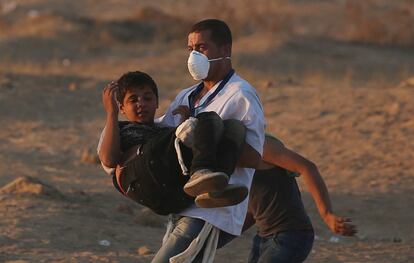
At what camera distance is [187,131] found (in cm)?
457

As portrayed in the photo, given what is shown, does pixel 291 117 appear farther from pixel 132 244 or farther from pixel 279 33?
pixel 279 33

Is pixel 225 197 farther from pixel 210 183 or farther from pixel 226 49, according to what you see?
pixel 226 49

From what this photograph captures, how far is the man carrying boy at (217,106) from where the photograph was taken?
4754 mm

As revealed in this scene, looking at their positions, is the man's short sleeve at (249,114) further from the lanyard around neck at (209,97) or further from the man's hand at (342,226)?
the man's hand at (342,226)

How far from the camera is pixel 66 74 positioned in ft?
57.4

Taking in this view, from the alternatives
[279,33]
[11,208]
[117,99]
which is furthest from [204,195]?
[279,33]

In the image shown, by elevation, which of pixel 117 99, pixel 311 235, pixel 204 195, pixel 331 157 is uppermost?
pixel 117 99

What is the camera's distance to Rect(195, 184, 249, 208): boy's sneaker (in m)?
4.56

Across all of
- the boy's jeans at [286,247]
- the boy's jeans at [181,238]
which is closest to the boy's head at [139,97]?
the boy's jeans at [181,238]

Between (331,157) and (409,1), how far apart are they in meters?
19.5

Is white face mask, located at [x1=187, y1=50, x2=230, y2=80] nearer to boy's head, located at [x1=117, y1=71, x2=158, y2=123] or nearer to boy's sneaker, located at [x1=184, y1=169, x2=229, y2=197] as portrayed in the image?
boy's head, located at [x1=117, y1=71, x2=158, y2=123]

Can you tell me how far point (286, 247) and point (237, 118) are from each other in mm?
968

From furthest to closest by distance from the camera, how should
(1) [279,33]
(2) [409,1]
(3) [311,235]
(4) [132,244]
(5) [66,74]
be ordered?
(2) [409,1], (1) [279,33], (5) [66,74], (4) [132,244], (3) [311,235]

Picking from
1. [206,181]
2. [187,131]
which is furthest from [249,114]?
[206,181]
